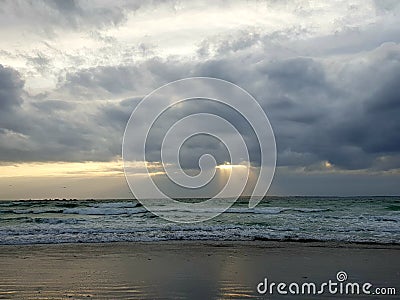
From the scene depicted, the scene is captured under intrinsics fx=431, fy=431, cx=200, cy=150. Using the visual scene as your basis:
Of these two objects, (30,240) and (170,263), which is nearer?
(170,263)

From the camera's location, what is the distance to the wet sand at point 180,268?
32.1ft

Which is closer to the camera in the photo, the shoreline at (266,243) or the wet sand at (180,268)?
the wet sand at (180,268)

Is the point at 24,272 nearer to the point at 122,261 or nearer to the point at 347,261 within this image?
the point at 122,261

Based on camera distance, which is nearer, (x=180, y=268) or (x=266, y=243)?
(x=180, y=268)

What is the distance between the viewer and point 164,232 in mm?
22266

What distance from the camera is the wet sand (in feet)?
32.1

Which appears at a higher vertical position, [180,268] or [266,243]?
[266,243]

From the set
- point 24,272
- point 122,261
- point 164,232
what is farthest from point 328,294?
point 164,232

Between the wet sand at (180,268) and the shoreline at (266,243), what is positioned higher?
the shoreline at (266,243)

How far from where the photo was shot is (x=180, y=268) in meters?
12.6

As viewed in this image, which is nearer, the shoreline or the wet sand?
the wet sand

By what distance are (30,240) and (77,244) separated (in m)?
2.91

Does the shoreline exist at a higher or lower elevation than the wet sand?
higher

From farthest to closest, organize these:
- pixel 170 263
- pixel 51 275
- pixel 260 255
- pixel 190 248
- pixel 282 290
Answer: pixel 190 248 < pixel 260 255 < pixel 170 263 < pixel 51 275 < pixel 282 290
